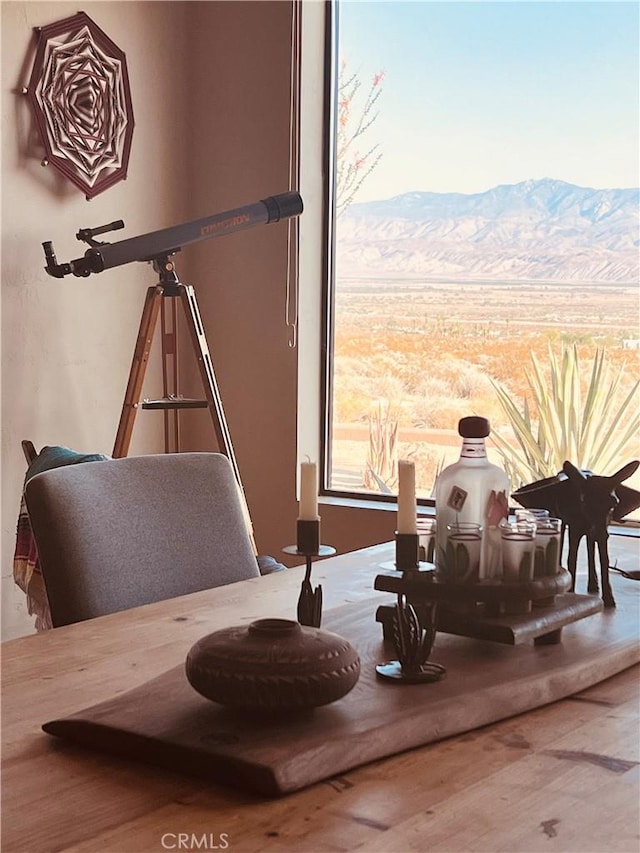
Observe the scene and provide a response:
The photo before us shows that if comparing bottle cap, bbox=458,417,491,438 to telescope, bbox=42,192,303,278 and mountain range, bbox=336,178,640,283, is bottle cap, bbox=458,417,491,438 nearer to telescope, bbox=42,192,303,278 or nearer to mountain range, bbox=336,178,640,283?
telescope, bbox=42,192,303,278

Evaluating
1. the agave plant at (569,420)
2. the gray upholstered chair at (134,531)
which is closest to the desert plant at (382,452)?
the agave plant at (569,420)

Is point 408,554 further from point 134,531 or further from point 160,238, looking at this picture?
point 160,238

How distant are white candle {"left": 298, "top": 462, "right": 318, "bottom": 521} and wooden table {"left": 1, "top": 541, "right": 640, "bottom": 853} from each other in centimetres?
31

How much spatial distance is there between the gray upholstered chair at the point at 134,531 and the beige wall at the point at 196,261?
5.31 feet

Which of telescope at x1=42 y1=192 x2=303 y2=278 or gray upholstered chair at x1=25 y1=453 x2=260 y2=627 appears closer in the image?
gray upholstered chair at x1=25 y1=453 x2=260 y2=627

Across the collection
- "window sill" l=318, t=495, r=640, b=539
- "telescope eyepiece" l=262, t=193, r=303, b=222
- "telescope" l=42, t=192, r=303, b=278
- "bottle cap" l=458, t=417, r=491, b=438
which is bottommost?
"window sill" l=318, t=495, r=640, b=539

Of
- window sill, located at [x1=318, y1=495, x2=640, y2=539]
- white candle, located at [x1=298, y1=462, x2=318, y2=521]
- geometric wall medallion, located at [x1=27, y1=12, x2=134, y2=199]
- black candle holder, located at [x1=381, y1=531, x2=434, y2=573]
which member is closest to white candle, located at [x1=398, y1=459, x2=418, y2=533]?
black candle holder, located at [x1=381, y1=531, x2=434, y2=573]

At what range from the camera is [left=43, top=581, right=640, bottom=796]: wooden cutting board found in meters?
0.95

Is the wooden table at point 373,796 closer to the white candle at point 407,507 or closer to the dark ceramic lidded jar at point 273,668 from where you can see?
the dark ceramic lidded jar at point 273,668

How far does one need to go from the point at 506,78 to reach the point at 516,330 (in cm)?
84

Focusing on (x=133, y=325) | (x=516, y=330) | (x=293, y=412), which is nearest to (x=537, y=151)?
(x=516, y=330)

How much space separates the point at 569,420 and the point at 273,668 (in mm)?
2624

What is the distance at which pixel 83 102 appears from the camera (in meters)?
3.51

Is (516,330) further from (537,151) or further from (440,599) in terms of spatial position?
(440,599)
